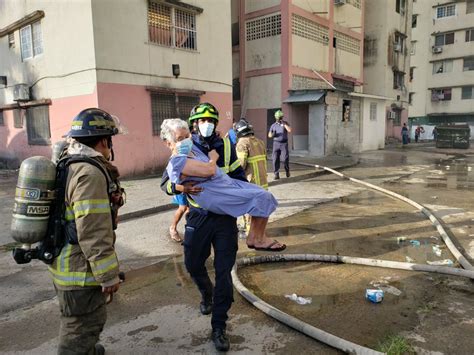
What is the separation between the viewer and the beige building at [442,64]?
3753 centimetres

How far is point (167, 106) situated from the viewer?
1254 centimetres

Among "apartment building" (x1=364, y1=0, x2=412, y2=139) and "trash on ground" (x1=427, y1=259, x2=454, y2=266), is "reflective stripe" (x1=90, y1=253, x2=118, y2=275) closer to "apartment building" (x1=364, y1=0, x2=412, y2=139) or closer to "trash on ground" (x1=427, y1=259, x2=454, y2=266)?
"trash on ground" (x1=427, y1=259, x2=454, y2=266)

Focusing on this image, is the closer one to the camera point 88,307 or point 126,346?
point 88,307

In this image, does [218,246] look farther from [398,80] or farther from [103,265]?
[398,80]

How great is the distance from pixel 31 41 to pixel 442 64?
3933cm

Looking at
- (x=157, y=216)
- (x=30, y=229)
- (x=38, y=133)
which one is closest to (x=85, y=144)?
(x=30, y=229)

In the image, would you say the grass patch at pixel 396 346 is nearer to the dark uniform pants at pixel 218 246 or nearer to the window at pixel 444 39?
the dark uniform pants at pixel 218 246

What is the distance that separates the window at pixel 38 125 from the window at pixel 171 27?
4.41 m

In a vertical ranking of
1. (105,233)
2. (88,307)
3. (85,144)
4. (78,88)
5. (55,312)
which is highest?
(78,88)

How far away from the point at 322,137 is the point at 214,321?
15.5 metres

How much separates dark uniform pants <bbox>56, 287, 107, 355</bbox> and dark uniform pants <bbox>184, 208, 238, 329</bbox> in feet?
2.84

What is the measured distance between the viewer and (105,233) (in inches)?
83.7

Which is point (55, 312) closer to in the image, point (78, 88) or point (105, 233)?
point (105, 233)

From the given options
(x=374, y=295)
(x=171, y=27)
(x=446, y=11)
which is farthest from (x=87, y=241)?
(x=446, y=11)
